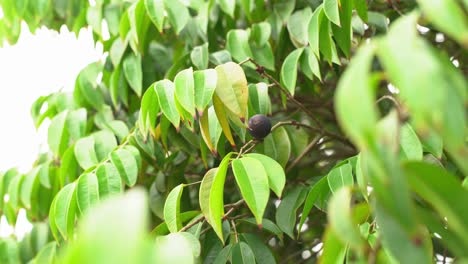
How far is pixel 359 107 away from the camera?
1.63 ft

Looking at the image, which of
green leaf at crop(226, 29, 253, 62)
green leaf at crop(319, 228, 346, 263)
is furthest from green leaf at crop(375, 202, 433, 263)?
green leaf at crop(226, 29, 253, 62)

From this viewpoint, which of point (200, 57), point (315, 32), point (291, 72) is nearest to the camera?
point (315, 32)

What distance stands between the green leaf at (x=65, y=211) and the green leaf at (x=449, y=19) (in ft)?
2.71

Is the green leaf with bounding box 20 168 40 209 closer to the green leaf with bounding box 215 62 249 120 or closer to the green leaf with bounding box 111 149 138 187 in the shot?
the green leaf with bounding box 111 149 138 187

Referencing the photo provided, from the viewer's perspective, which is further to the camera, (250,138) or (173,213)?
(250,138)

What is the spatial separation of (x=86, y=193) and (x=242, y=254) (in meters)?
0.30

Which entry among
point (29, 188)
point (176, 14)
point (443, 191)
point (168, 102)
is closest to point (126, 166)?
point (168, 102)

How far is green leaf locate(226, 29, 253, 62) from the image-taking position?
1472 mm

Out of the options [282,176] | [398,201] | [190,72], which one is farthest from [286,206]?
[398,201]

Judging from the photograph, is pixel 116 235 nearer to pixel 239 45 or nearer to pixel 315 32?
pixel 315 32

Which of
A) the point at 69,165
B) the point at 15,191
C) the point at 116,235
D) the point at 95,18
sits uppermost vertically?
the point at 116,235

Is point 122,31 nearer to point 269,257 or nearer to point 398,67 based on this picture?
point 269,257

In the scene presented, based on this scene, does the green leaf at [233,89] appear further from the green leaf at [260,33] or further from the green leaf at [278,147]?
the green leaf at [260,33]

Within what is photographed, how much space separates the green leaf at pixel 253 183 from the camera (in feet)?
3.32
